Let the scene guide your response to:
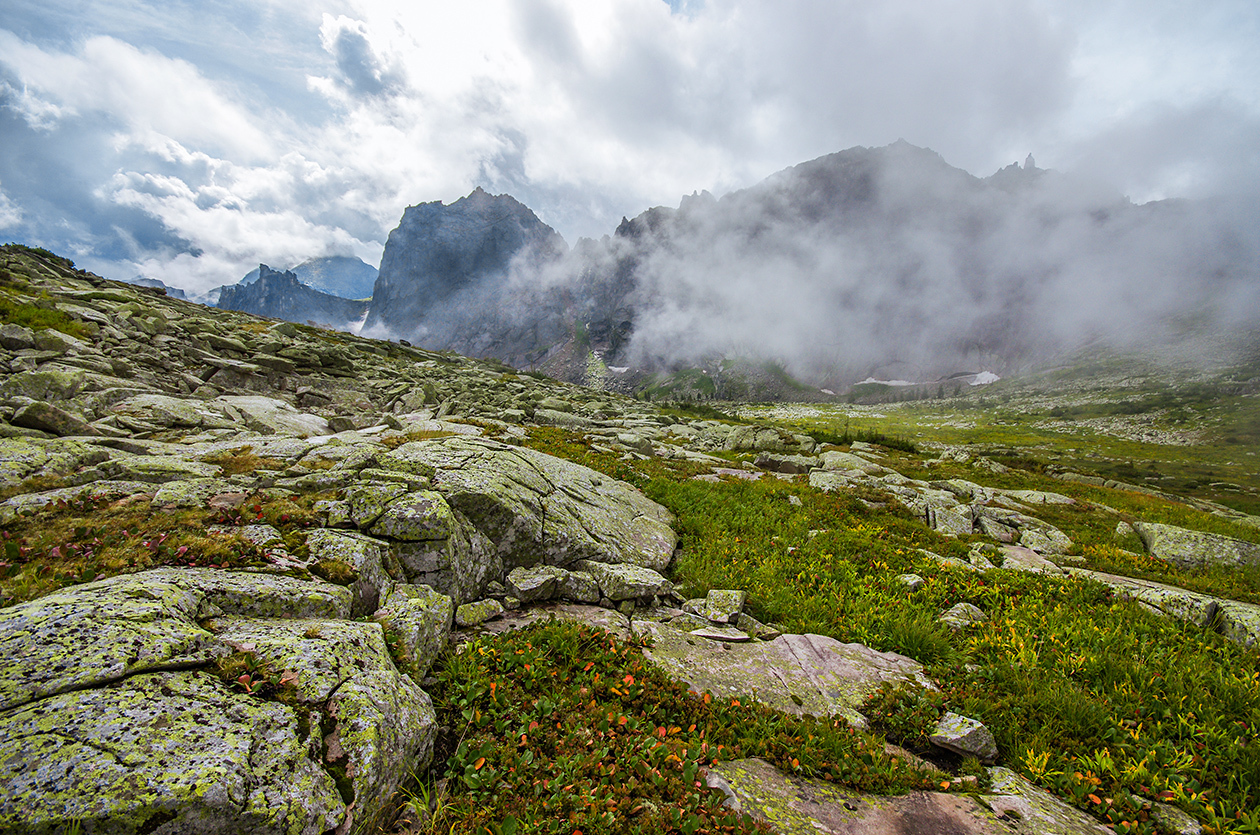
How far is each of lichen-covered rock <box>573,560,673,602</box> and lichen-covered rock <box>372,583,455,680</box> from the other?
11.8 ft

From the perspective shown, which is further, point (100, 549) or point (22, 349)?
point (22, 349)

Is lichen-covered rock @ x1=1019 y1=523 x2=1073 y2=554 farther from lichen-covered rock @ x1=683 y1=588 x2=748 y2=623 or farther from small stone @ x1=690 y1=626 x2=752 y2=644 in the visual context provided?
small stone @ x1=690 y1=626 x2=752 y2=644

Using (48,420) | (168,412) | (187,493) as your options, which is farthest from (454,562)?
(168,412)

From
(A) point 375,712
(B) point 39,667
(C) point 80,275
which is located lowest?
(A) point 375,712

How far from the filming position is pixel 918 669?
857cm

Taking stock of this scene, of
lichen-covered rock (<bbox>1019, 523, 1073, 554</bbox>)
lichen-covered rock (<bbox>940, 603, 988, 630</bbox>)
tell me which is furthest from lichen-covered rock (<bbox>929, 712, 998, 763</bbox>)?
lichen-covered rock (<bbox>1019, 523, 1073, 554</bbox>)

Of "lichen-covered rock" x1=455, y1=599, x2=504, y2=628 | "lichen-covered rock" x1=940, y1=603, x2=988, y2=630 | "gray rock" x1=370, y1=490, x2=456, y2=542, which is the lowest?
"lichen-covered rock" x1=940, y1=603, x2=988, y2=630

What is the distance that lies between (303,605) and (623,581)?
614cm

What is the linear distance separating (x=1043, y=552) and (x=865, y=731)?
1426 centimetres

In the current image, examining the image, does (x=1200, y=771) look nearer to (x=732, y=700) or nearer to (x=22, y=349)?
(x=732, y=700)

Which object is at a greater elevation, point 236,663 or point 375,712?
point 236,663

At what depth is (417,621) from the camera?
6727 millimetres

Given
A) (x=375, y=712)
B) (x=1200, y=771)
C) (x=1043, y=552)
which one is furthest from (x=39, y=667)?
(x=1043, y=552)

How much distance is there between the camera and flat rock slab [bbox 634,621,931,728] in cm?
747
